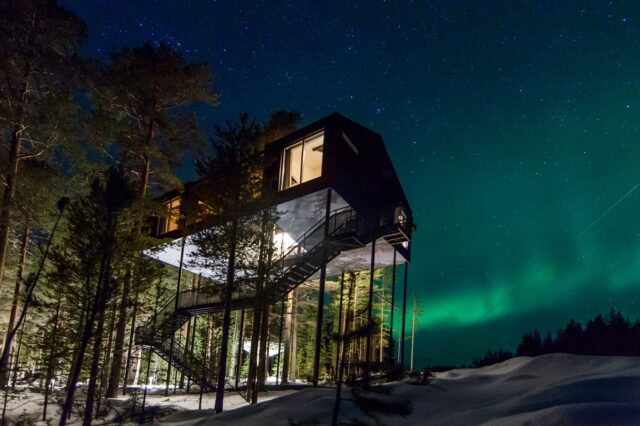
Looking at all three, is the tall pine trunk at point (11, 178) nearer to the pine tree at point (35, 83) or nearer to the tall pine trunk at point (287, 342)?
the pine tree at point (35, 83)

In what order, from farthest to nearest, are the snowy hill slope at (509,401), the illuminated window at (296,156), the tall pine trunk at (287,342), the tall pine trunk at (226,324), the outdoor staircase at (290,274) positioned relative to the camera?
the tall pine trunk at (287,342) < the illuminated window at (296,156) < the outdoor staircase at (290,274) < the tall pine trunk at (226,324) < the snowy hill slope at (509,401)

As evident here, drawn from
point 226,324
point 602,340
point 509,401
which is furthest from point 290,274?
point 602,340

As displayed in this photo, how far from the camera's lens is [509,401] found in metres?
9.34

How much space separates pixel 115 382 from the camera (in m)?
21.0

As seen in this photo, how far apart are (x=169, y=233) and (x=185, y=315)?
5601 mm

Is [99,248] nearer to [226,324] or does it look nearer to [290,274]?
[226,324]

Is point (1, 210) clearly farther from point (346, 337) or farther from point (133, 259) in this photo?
point (346, 337)

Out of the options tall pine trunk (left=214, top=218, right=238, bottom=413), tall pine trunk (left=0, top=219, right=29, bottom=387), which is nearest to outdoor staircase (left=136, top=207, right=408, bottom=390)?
tall pine trunk (left=214, top=218, right=238, bottom=413)

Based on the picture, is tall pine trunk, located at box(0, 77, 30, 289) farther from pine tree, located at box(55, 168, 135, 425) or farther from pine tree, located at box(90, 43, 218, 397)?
pine tree, located at box(55, 168, 135, 425)

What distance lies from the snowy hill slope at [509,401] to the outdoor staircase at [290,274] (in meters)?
6.44

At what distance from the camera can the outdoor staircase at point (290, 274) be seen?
18.8m

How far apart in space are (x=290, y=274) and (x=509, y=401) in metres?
11.0

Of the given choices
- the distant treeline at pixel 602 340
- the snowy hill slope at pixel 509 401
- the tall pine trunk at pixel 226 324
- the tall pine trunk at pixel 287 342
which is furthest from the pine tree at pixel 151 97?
the distant treeline at pixel 602 340

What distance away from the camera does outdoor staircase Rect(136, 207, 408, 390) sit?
18.8m
